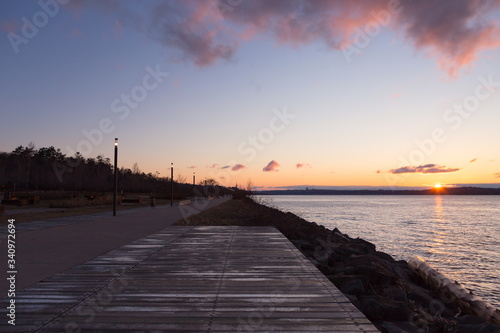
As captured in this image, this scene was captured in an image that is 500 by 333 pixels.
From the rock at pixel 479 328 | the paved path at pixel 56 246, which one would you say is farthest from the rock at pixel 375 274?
the paved path at pixel 56 246

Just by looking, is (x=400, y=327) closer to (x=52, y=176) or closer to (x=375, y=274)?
(x=375, y=274)

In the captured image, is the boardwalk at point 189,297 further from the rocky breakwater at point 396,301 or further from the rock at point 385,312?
the rocky breakwater at point 396,301

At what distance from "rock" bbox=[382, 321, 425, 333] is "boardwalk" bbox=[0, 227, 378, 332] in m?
0.65

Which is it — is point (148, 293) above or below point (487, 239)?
above

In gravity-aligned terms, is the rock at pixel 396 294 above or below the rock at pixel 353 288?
below

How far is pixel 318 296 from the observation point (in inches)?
221

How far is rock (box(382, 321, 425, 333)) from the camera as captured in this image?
17.4 feet

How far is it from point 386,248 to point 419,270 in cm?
1140

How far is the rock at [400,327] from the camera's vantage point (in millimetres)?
5289

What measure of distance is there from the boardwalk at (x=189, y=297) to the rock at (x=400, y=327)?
651mm

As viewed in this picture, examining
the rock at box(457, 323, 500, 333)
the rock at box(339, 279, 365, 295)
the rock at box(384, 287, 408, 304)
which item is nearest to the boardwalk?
the rock at box(339, 279, 365, 295)

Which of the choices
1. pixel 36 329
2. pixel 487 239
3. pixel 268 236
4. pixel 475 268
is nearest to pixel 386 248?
pixel 475 268

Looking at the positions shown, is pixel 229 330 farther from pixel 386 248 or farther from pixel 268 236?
pixel 386 248

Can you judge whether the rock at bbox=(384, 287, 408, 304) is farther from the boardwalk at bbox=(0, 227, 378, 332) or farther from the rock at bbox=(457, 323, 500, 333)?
the boardwalk at bbox=(0, 227, 378, 332)
